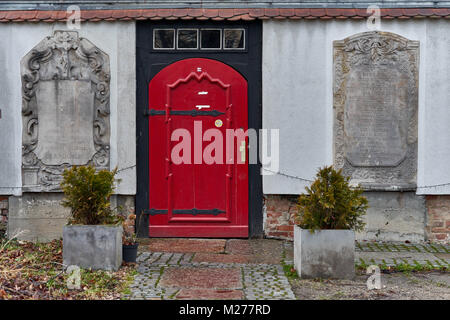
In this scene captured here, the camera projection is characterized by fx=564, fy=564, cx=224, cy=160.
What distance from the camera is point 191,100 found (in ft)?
28.1

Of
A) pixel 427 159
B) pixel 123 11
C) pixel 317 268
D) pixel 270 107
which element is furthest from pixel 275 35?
pixel 317 268

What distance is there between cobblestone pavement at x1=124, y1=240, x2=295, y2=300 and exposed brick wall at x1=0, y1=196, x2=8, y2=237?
257 cm

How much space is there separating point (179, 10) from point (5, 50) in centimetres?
268

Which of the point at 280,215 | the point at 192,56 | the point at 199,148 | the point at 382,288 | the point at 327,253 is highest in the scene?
the point at 192,56

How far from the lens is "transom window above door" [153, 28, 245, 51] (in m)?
8.57

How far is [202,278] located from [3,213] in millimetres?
4017

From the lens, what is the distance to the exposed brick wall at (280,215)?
8578 mm

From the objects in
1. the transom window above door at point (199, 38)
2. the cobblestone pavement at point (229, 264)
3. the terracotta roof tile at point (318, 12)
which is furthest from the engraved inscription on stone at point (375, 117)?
the transom window above door at point (199, 38)

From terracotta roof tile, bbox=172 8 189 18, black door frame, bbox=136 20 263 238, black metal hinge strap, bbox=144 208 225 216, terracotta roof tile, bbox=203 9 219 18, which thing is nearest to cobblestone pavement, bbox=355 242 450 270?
black door frame, bbox=136 20 263 238

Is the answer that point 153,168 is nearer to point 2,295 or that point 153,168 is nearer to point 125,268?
point 125,268

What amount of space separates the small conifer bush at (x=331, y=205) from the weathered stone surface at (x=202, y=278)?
39.4 inches

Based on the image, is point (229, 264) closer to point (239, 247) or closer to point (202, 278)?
point (202, 278)

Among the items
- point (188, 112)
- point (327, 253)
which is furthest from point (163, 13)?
point (327, 253)

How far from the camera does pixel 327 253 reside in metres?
6.21
